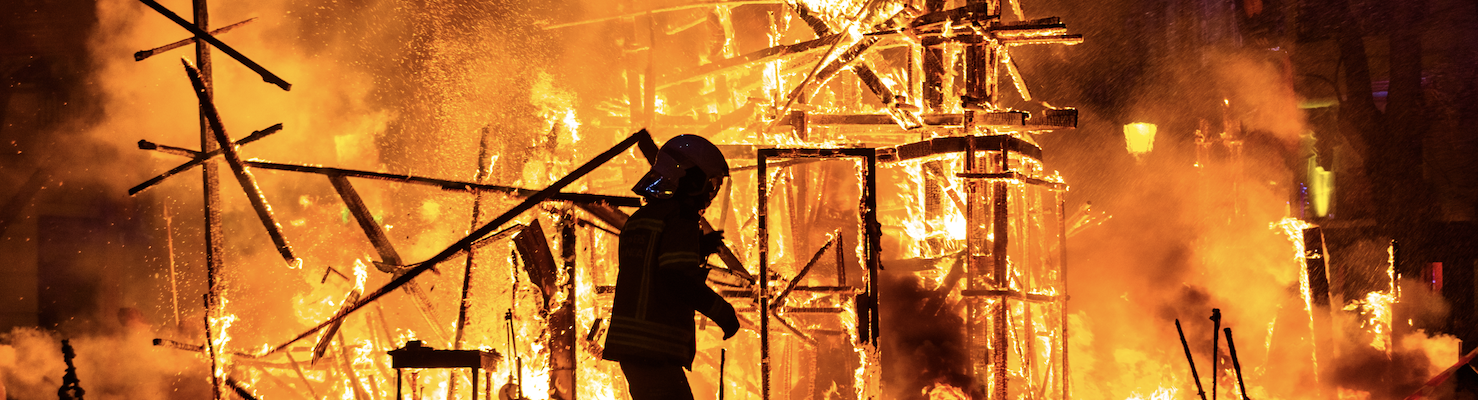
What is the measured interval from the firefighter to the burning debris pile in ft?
6.95

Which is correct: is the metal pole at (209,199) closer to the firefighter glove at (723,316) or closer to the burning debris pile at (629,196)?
the burning debris pile at (629,196)

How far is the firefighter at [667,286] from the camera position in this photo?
411 centimetres

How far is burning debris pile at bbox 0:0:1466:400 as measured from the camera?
7535 millimetres

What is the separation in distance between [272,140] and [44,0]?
2.69 meters

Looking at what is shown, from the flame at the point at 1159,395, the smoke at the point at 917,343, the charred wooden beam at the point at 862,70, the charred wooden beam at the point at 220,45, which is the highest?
the charred wooden beam at the point at 862,70

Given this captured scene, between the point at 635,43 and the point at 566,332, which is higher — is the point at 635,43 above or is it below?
above

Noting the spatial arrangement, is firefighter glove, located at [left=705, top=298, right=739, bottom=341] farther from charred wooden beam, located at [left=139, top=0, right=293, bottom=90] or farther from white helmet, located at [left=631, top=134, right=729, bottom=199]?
charred wooden beam, located at [left=139, top=0, right=293, bottom=90]

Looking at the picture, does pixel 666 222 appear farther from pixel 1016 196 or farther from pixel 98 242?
pixel 98 242

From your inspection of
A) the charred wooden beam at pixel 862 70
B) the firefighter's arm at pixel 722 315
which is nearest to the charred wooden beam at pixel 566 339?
the firefighter's arm at pixel 722 315

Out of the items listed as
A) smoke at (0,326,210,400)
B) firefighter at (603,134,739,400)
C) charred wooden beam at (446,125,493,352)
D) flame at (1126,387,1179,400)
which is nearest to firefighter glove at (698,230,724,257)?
firefighter at (603,134,739,400)

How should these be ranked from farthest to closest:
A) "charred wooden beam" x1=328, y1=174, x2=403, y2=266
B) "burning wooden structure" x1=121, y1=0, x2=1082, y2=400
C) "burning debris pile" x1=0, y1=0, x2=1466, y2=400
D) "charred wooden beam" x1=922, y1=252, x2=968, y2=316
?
"charred wooden beam" x1=922, y1=252, x2=968, y2=316 < "burning debris pile" x1=0, y1=0, x2=1466, y2=400 < "charred wooden beam" x1=328, y1=174, x2=403, y2=266 < "burning wooden structure" x1=121, y1=0, x2=1082, y2=400

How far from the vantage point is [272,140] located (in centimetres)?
1127

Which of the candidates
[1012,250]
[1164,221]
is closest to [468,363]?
[1012,250]

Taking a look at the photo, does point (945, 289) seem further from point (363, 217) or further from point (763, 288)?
point (363, 217)
